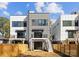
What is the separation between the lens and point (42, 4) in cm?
1506

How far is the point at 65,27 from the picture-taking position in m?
15.7

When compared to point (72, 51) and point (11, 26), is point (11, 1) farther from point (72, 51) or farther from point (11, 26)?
point (72, 51)

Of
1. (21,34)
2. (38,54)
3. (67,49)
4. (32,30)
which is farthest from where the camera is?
(32,30)

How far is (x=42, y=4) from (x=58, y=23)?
95 centimetres

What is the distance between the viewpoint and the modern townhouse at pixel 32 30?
50.7 ft

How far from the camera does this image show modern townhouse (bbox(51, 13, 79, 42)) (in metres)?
15.4

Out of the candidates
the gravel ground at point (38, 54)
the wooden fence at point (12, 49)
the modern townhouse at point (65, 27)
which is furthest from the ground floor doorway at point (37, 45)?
the modern townhouse at point (65, 27)

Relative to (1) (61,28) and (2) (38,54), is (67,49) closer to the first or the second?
(1) (61,28)

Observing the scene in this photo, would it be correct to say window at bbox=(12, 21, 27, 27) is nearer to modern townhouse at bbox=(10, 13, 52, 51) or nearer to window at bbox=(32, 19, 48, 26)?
modern townhouse at bbox=(10, 13, 52, 51)

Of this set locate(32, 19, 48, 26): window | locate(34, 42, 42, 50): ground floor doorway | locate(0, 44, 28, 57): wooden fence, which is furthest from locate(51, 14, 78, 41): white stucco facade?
locate(0, 44, 28, 57): wooden fence

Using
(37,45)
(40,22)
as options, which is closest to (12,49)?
(37,45)

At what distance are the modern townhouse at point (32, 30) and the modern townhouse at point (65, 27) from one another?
10.2 inches

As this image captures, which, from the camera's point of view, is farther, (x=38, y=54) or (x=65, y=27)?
(x=65, y=27)

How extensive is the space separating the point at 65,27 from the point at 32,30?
43.0 inches
